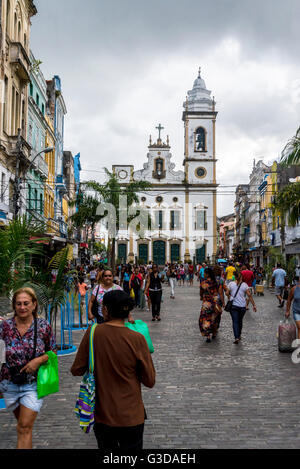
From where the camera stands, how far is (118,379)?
322cm

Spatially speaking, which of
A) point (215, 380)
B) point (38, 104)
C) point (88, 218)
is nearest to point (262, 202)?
point (88, 218)

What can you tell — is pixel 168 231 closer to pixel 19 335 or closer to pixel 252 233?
pixel 252 233

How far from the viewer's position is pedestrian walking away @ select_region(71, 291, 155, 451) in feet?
10.4

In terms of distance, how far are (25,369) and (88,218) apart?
106ft

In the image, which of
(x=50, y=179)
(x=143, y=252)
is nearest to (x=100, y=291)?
(x=50, y=179)

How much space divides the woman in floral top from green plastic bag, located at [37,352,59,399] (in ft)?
0.15

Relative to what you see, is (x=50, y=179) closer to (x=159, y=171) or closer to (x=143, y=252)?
(x=143, y=252)

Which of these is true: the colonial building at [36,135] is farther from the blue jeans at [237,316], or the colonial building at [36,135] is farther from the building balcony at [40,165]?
the blue jeans at [237,316]

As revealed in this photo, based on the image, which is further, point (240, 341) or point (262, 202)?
point (262, 202)

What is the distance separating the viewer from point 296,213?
31.0ft

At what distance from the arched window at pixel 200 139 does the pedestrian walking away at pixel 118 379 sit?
59.0m

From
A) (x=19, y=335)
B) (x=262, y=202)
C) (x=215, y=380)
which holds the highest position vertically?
(x=262, y=202)

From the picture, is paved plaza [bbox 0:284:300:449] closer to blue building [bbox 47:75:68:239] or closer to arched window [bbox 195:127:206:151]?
blue building [bbox 47:75:68:239]
